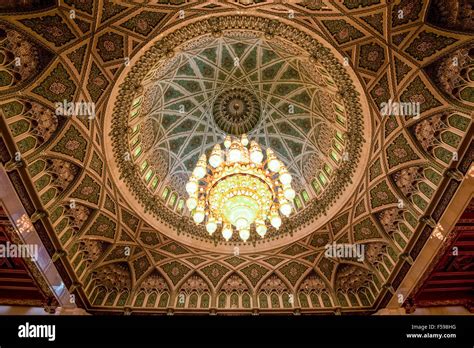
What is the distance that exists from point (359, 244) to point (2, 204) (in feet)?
44.2

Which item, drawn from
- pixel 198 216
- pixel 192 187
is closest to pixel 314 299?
pixel 198 216

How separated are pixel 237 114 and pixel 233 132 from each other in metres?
1.01

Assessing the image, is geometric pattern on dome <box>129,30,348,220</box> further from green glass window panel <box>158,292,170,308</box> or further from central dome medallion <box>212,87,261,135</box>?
green glass window panel <box>158,292,170,308</box>

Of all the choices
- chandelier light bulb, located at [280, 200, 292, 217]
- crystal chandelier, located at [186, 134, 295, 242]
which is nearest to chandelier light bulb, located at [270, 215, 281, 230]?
crystal chandelier, located at [186, 134, 295, 242]

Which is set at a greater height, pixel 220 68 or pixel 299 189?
pixel 220 68

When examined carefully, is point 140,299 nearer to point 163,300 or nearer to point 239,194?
point 163,300

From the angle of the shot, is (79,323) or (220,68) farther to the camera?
(220,68)

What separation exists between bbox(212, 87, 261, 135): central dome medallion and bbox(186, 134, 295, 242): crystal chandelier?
21.5 feet

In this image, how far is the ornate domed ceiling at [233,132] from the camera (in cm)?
1006

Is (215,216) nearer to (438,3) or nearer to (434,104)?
(434,104)

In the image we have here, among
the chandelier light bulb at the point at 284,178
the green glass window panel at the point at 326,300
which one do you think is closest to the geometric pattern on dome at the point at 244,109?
the chandelier light bulb at the point at 284,178

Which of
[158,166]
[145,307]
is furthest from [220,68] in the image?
[145,307]

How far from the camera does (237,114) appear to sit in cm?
1777

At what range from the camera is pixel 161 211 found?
1558 centimetres
